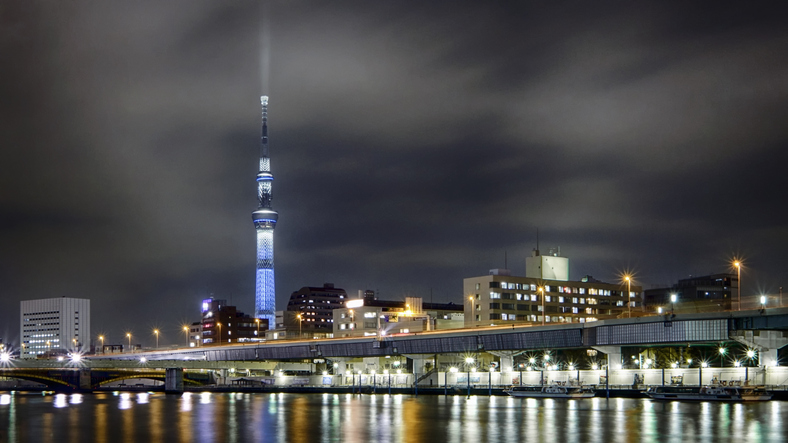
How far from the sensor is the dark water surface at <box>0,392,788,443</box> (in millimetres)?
77500

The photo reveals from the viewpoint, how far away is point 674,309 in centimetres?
13462

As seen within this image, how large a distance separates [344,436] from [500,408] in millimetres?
41050

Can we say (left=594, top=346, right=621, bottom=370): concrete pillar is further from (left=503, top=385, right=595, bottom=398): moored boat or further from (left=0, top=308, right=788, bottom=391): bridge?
(left=503, top=385, right=595, bottom=398): moored boat

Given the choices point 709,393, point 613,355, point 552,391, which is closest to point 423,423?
point 709,393

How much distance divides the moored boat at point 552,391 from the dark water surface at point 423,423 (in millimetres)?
14811

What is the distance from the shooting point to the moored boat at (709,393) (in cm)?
12038

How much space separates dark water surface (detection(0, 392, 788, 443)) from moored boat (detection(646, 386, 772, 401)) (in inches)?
116

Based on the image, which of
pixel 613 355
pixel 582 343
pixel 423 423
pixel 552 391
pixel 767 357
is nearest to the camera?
pixel 423 423

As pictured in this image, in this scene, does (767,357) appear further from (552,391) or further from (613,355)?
(552,391)

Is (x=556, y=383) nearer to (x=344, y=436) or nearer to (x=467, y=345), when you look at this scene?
(x=467, y=345)

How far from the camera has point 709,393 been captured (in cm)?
12456

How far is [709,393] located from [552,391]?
→ 27.0 m

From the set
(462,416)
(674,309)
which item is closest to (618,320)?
(674,309)

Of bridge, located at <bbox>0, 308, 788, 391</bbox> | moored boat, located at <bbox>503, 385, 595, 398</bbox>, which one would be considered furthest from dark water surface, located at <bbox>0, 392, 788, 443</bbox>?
moored boat, located at <bbox>503, 385, 595, 398</bbox>
